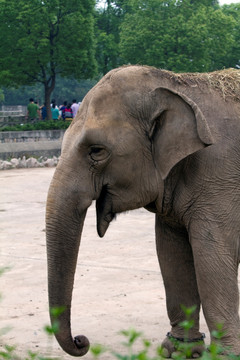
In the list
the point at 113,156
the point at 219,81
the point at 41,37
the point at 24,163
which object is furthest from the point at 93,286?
the point at 41,37

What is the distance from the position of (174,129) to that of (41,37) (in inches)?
1483

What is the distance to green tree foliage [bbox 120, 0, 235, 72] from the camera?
48.7 metres

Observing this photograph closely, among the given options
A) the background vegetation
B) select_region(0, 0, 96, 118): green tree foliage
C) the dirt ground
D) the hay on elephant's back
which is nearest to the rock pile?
the dirt ground

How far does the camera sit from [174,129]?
16.6ft

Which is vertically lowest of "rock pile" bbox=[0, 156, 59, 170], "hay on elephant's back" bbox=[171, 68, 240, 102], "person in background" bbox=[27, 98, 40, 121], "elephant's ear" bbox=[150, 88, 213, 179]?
"person in background" bbox=[27, 98, 40, 121]

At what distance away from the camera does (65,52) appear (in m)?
41.9

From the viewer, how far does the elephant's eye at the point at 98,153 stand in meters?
5.02

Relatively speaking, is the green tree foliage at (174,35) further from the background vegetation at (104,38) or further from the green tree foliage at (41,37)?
the green tree foliage at (41,37)

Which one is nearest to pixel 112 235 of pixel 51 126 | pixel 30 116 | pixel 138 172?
pixel 138 172

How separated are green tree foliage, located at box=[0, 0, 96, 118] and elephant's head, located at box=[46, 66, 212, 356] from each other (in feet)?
114

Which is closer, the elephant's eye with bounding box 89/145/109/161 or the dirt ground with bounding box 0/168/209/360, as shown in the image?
the elephant's eye with bounding box 89/145/109/161

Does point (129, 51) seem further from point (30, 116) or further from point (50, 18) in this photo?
point (30, 116)

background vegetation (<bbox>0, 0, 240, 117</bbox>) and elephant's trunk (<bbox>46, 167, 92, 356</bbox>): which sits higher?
elephant's trunk (<bbox>46, 167, 92, 356</bbox>)

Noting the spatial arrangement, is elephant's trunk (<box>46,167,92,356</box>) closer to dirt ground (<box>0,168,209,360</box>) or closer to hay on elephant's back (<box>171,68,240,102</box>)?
dirt ground (<box>0,168,209,360</box>)
